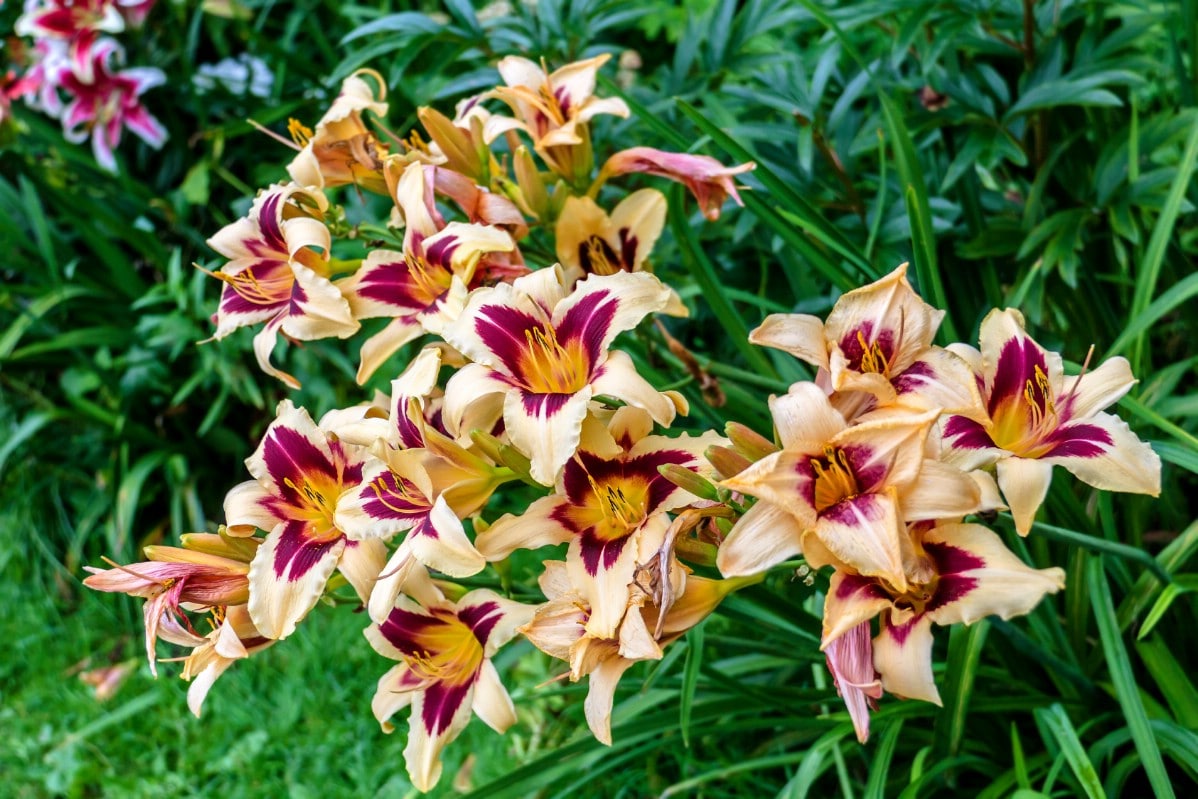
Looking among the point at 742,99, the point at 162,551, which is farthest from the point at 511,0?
the point at 162,551

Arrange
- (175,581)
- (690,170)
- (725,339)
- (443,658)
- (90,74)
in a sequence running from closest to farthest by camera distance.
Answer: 1. (175,581)
2. (443,658)
3. (690,170)
4. (725,339)
5. (90,74)

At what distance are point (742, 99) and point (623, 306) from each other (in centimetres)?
87

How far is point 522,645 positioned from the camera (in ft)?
5.92

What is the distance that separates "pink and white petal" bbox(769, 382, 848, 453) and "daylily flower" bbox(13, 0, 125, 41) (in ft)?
7.09

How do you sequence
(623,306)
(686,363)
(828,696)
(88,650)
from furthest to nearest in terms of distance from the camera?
(88,650) → (828,696) → (686,363) → (623,306)

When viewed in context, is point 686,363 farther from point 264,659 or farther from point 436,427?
point 264,659

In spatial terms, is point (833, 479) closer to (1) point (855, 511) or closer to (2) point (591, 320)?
(1) point (855, 511)

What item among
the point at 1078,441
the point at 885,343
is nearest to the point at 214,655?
the point at 885,343

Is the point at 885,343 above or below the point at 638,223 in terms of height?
above

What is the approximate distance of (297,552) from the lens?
3.11ft

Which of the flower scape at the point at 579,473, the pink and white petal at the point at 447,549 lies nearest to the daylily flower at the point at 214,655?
the flower scape at the point at 579,473

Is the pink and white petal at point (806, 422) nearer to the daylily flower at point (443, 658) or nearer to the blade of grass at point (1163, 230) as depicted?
the daylily flower at point (443, 658)

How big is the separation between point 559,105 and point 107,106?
1.69 meters

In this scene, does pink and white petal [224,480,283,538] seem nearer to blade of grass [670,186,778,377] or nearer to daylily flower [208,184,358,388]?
daylily flower [208,184,358,388]
